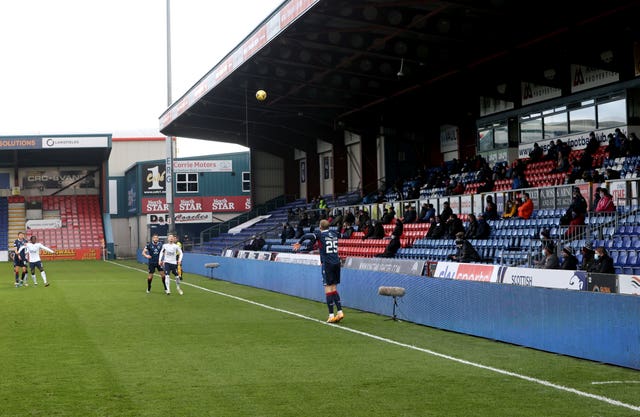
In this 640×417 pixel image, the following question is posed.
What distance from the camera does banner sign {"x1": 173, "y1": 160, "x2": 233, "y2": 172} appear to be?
60031 mm

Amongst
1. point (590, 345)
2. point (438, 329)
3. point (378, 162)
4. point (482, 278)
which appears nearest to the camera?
point (590, 345)

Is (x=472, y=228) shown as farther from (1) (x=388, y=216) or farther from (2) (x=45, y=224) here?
(2) (x=45, y=224)

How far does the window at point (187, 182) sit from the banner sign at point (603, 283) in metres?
48.6

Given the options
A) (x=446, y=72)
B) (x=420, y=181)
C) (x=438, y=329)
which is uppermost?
(x=446, y=72)

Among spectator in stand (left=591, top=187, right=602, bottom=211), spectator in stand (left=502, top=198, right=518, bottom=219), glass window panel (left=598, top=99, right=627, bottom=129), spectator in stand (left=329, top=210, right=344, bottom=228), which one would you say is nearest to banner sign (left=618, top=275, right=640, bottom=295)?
spectator in stand (left=591, top=187, right=602, bottom=211)

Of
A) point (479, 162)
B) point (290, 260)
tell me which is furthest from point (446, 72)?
point (290, 260)

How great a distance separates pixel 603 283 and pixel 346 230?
21.4 meters

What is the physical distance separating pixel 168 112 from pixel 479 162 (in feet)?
62.0

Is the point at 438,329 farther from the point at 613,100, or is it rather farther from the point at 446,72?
the point at 446,72

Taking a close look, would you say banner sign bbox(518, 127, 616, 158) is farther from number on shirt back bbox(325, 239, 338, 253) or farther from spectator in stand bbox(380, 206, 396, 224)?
number on shirt back bbox(325, 239, 338, 253)

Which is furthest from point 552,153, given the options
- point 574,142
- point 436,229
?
point 436,229

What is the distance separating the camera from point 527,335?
13.4 metres

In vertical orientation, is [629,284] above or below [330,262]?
below

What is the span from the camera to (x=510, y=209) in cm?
2362
